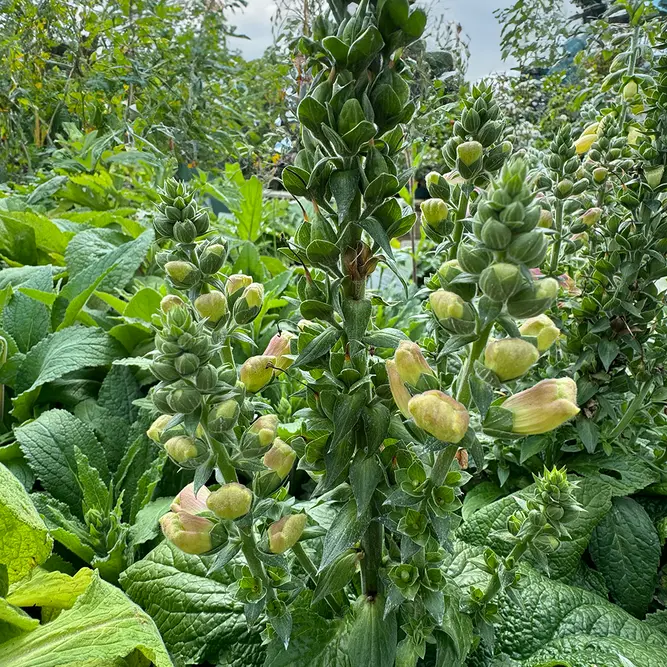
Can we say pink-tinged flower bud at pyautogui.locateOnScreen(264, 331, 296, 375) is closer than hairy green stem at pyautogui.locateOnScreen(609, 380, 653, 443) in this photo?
Yes

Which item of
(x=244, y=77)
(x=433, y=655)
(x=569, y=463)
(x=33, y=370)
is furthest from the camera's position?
(x=244, y=77)

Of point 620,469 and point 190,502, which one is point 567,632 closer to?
point 620,469

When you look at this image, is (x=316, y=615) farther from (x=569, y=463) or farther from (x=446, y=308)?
(x=569, y=463)

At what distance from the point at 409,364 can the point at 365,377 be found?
0.04m

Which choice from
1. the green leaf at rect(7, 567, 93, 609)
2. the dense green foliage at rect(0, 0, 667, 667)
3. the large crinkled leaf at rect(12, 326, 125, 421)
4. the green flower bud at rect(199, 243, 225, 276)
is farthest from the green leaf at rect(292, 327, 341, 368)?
the large crinkled leaf at rect(12, 326, 125, 421)

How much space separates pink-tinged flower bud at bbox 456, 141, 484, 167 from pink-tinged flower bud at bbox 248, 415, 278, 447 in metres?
0.28

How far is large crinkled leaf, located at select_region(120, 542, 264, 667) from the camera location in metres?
0.57

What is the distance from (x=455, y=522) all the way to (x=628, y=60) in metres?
0.90

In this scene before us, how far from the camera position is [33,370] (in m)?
1.04

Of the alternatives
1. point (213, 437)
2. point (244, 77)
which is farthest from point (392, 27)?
point (244, 77)

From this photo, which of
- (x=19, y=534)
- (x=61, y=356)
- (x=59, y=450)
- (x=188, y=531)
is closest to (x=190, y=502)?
(x=188, y=531)

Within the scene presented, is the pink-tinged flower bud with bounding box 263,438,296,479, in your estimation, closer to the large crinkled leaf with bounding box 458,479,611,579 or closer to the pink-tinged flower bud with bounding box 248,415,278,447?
the pink-tinged flower bud with bounding box 248,415,278,447

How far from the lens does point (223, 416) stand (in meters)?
0.37

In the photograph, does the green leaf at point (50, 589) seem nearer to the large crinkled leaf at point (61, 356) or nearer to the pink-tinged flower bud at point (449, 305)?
the large crinkled leaf at point (61, 356)
